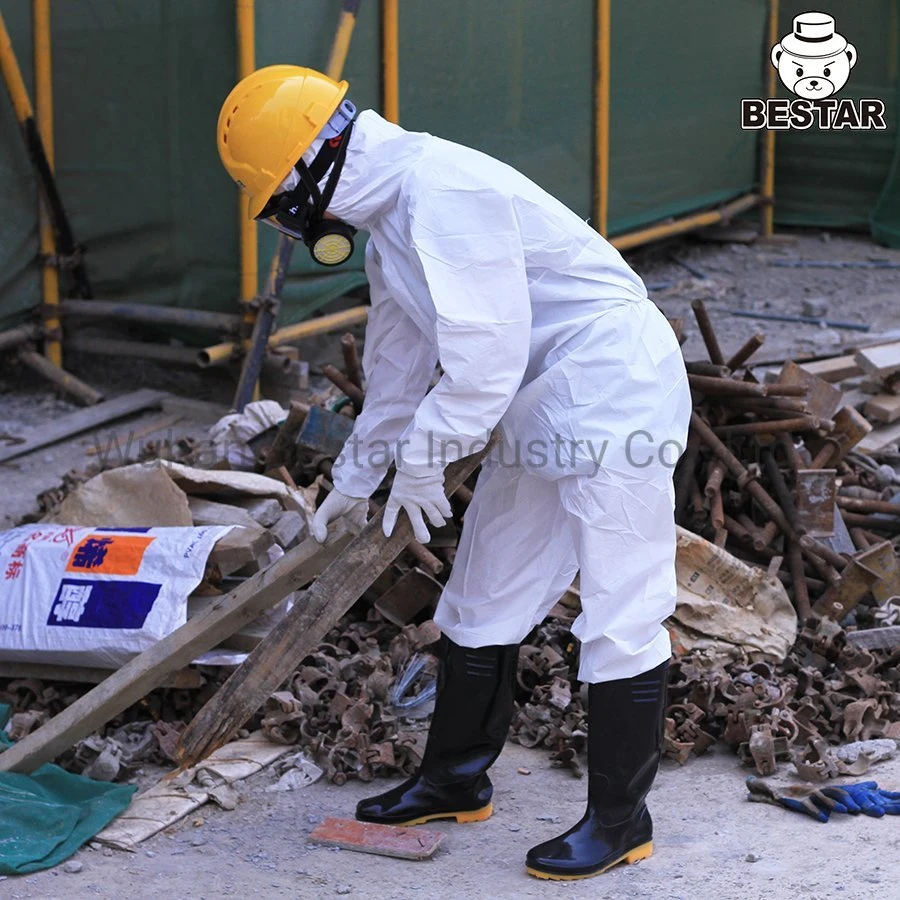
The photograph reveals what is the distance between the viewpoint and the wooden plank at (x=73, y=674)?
4.07m

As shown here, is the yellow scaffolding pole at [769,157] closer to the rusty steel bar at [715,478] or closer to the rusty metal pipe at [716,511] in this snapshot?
the rusty steel bar at [715,478]

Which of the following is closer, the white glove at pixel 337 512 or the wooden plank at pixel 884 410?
the white glove at pixel 337 512

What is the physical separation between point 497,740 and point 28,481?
3.17 m

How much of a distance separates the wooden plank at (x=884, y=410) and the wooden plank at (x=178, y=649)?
142 inches

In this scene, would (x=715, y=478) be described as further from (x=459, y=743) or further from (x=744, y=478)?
(x=459, y=743)

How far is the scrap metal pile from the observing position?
12.8 feet

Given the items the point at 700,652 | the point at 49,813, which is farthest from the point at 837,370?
the point at 49,813

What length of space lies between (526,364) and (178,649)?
1.20m

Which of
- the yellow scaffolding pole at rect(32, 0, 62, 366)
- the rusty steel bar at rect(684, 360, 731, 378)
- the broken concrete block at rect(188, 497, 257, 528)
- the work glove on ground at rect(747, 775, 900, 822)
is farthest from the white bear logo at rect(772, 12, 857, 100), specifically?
the work glove on ground at rect(747, 775, 900, 822)

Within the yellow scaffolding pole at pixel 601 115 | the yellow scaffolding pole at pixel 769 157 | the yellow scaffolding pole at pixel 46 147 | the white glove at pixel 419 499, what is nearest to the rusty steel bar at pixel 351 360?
the white glove at pixel 419 499

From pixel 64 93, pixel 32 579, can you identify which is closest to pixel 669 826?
pixel 32 579

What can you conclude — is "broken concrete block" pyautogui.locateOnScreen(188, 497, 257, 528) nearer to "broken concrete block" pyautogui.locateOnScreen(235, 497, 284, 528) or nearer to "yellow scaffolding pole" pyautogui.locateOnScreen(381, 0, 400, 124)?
"broken concrete block" pyautogui.locateOnScreen(235, 497, 284, 528)

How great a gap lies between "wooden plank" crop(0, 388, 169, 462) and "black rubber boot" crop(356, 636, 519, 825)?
11.0 ft

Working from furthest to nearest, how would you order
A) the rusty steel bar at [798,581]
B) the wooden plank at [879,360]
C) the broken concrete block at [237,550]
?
the wooden plank at [879,360]
the rusty steel bar at [798,581]
the broken concrete block at [237,550]
